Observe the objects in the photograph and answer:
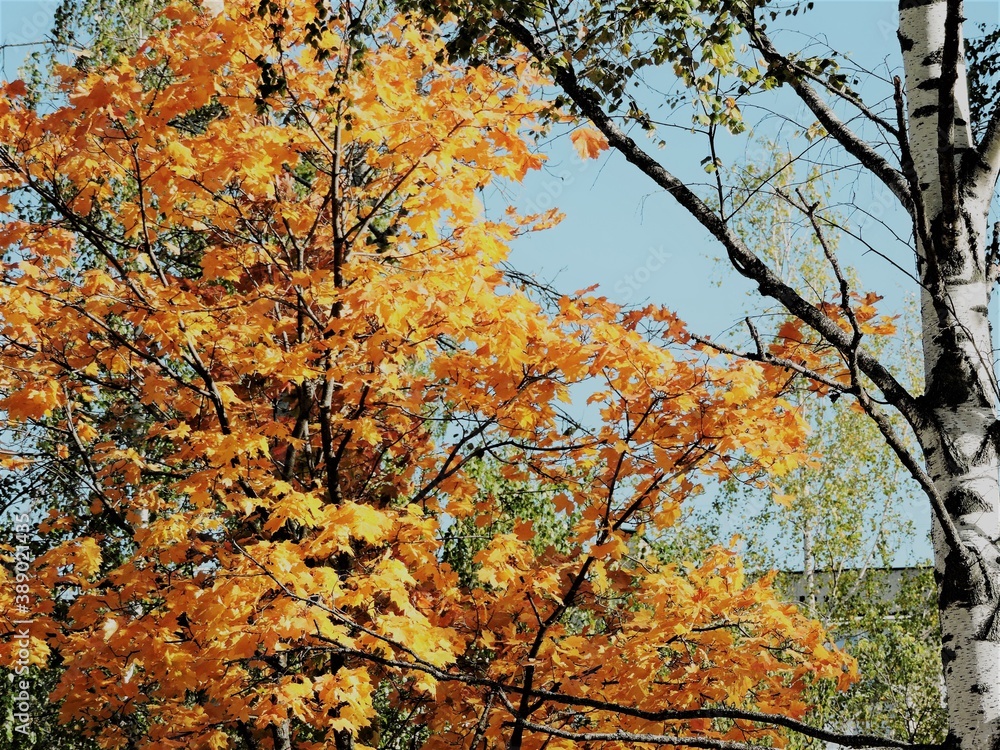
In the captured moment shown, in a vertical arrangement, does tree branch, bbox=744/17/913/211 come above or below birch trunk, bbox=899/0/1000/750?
above

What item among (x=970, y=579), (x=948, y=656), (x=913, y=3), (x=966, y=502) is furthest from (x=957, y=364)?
(x=913, y=3)

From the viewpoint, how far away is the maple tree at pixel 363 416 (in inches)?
187

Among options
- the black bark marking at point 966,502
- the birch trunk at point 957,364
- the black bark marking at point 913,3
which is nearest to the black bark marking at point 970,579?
the birch trunk at point 957,364

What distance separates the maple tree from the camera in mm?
4746

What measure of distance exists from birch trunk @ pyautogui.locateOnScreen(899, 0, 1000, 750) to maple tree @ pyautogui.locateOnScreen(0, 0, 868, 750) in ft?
5.24

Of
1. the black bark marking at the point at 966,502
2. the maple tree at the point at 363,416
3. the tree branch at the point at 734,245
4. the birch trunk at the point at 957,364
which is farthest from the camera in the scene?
the maple tree at the point at 363,416

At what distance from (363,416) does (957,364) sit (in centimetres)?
391

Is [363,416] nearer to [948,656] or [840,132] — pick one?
[840,132]

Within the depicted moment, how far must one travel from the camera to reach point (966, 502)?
115 inches

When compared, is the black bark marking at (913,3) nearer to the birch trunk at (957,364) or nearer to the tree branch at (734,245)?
the birch trunk at (957,364)

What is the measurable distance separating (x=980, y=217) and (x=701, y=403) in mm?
1799

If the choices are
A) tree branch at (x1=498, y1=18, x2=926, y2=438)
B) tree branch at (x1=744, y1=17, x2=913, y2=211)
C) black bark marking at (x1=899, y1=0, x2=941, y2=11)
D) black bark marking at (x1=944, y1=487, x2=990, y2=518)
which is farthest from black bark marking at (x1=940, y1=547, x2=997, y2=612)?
black bark marking at (x1=899, y1=0, x2=941, y2=11)

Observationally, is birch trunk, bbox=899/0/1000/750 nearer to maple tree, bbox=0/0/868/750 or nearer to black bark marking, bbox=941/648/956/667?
black bark marking, bbox=941/648/956/667

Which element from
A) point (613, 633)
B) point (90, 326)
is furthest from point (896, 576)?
point (90, 326)
